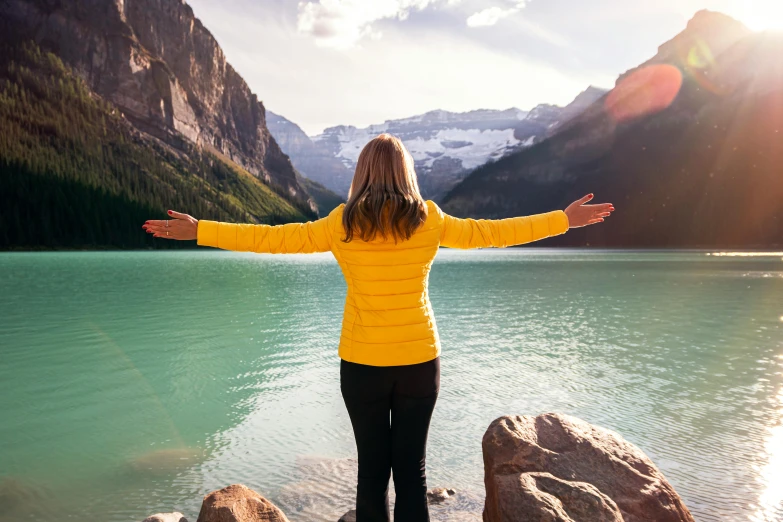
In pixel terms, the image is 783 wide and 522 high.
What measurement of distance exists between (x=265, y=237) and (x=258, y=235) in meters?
0.04

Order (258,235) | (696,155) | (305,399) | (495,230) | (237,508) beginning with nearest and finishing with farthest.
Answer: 1. (258,235)
2. (495,230)
3. (237,508)
4. (305,399)
5. (696,155)

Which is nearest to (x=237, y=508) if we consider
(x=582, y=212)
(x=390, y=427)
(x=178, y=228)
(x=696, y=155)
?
(x=390, y=427)

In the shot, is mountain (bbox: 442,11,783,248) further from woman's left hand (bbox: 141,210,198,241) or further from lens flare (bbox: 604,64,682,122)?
woman's left hand (bbox: 141,210,198,241)

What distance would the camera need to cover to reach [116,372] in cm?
1388

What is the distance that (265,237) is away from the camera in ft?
10.8

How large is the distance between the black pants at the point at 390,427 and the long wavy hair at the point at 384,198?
31.4 inches

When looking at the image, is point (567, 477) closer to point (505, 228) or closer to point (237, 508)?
point (505, 228)

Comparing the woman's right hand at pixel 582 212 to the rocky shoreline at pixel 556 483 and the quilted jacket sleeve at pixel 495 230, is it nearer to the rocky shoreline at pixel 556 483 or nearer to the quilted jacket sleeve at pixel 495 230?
the quilted jacket sleeve at pixel 495 230

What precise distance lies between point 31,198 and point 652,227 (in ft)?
487

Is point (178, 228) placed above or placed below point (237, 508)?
above

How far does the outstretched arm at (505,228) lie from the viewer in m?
3.32

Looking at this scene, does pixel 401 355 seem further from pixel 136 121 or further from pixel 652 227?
pixel 136 121

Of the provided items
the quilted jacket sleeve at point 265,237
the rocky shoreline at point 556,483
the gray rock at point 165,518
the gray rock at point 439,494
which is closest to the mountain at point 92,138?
the gray rock at point 165,518

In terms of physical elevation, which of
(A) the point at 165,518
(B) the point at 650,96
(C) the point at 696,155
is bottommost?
(A) the point at 165,518
